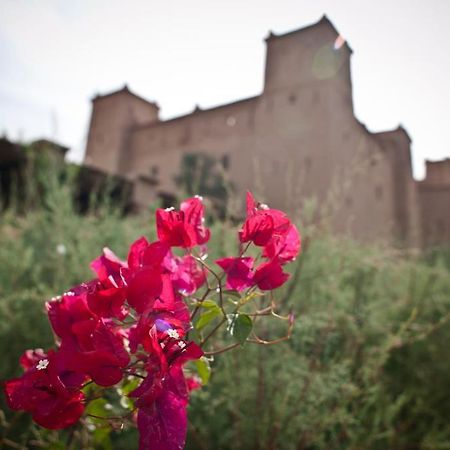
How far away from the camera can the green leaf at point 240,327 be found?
1.75ft

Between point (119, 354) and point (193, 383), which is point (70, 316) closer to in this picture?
point (119, 354)

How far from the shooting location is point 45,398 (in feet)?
1.53

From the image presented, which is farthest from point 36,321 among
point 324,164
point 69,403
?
point 324,164

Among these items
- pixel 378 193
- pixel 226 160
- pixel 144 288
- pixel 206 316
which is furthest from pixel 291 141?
pixel 144 288

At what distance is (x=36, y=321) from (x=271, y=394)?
935 mm

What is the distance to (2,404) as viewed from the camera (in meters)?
1.38

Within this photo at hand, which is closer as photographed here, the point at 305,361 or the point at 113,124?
the point at 305,361

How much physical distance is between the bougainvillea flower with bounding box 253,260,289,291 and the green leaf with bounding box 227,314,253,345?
0.06m

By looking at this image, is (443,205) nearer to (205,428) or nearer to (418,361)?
(418,361)

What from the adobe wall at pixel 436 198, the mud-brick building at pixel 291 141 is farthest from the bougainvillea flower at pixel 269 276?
the adobe wall at pixel 436 198

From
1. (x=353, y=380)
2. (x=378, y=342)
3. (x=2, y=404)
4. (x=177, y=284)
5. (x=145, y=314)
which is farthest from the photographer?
(x=378, y=342)

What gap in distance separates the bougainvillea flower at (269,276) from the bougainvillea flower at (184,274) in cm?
9

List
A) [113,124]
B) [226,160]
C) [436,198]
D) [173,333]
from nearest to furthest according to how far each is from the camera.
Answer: [173,333]
[226,160]
[436,198]
[113,124]

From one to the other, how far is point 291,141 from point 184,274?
1507 centimetres
